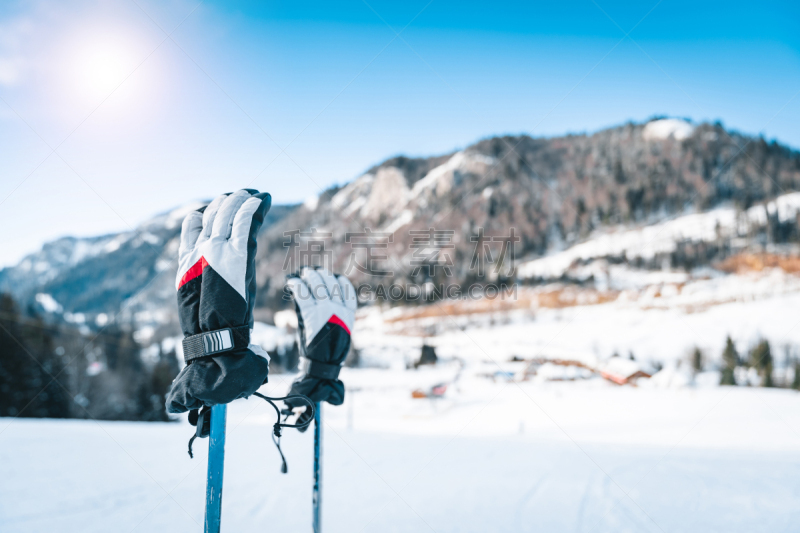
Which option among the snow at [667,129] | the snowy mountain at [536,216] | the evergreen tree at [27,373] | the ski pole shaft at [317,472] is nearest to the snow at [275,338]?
the snowy mountain at [536,216]

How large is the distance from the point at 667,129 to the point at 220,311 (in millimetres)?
169900

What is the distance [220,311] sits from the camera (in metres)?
1.82

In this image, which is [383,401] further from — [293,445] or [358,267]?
[358,267]

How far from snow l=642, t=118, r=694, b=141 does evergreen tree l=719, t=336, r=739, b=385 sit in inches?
4794

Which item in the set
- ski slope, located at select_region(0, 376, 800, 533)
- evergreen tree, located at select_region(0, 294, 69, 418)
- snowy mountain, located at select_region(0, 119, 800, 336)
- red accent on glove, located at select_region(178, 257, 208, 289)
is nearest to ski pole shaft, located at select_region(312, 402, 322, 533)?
ski slope, located at select_region(0, 376, 800, 533)

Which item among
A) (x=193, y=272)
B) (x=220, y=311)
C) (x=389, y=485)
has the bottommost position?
(x=389, y=485)

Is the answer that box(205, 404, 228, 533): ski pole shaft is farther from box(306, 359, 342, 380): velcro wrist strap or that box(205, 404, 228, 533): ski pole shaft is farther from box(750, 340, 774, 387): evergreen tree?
box(750, 340, 774, 387): evergreen tree

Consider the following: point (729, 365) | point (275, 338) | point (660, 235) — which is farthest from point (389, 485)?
point (660, 235)

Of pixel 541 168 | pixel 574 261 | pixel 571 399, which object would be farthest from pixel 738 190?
pixel 571 399

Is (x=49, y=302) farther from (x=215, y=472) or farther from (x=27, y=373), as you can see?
(x=215, y=472)

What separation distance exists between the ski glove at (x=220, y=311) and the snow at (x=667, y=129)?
6230 inches

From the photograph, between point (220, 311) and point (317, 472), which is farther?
point (317, 472)

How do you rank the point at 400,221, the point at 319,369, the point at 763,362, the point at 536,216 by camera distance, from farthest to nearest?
the point at 400,221, the point at 536,216, the point at 763,362, the point at 319,369

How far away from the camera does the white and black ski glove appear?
3.40 m
